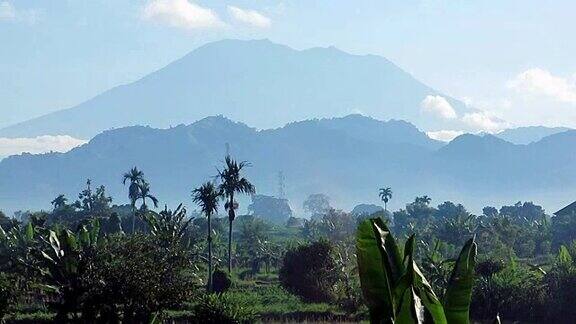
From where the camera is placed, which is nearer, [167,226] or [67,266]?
[67,266]

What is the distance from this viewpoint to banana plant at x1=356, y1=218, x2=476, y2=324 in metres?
7.57

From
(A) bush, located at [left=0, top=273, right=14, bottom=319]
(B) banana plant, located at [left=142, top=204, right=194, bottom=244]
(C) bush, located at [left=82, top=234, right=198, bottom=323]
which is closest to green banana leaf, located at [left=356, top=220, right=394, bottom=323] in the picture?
(C) bush, located at [left=82, top=234, right=198, bottom=323]

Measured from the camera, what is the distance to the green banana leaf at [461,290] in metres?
8.29

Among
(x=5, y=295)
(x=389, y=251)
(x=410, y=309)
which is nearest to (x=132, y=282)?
(x=5, y=295)

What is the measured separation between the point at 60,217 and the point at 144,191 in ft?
64.8

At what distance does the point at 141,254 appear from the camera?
3419cm

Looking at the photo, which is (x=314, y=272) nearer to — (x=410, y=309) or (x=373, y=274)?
(x=373, y=274)

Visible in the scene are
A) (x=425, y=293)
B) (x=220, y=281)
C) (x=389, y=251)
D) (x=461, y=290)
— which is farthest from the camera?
(x=220, y=281)

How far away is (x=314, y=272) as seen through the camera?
4888cm

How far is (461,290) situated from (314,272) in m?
40.9

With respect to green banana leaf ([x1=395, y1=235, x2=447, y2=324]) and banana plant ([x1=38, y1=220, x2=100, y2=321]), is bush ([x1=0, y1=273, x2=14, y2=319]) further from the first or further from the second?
green banana leaf ([x1=395, y1=235, x2=447, y2=324])

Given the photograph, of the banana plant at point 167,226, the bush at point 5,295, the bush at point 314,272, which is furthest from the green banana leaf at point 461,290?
the bush at point 314,272

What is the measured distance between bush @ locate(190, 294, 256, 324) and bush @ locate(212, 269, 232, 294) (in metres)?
16.6

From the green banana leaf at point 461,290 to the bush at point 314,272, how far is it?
1606 inches
